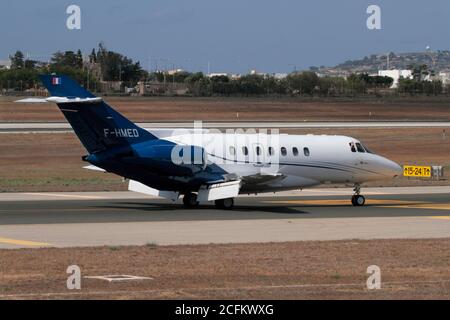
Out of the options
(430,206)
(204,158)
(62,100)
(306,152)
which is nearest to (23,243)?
(62,100)

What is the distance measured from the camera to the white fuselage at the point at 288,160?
3547cm

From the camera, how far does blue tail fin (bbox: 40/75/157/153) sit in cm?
3316

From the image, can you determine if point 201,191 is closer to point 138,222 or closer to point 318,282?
point 138,222

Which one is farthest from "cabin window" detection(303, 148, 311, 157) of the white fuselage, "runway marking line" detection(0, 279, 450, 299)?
"runway marking line" detection(0, 279, 450, 299)

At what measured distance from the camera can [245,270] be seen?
67.5 feet

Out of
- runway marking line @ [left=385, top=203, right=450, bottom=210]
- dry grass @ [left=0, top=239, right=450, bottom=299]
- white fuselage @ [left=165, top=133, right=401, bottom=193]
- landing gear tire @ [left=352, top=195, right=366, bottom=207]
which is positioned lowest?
runway marking line @ [left=385, top=203, right=450, bottom=210]

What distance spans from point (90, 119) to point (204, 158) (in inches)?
170

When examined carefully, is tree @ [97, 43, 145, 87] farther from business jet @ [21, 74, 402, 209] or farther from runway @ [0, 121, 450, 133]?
business jet @ [21, 74, 402, 209]

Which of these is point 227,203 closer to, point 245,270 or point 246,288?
point 245,270

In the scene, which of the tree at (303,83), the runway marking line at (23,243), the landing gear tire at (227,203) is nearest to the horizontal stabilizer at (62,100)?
the landing gear tire at (227,203)

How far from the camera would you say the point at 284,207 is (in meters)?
35.9

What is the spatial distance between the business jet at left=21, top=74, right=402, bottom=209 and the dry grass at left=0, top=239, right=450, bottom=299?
972 cm

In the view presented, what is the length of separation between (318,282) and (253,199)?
67.6ft

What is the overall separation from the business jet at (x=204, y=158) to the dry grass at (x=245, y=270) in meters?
9.72
